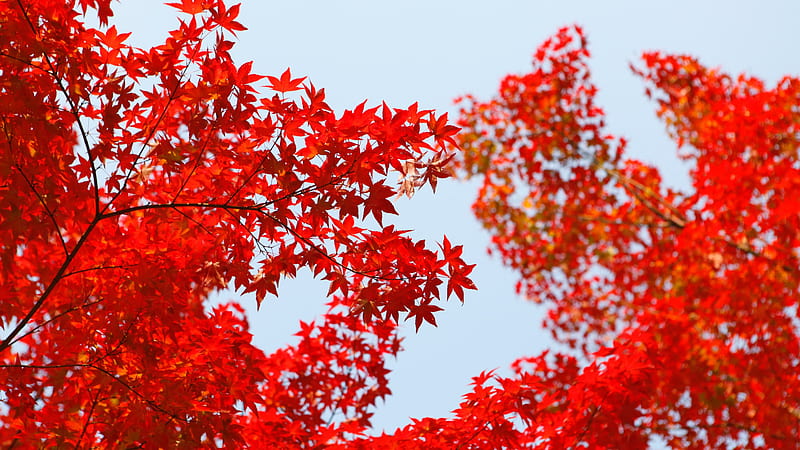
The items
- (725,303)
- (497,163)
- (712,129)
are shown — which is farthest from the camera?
(497,163)

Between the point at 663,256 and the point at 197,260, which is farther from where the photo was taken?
the point at 663,256

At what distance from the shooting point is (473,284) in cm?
321

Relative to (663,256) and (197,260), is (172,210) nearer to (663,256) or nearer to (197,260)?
(197,260)

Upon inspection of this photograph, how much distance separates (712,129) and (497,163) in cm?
392

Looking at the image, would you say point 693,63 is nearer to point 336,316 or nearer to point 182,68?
point 336,316

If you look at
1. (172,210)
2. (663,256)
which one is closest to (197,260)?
(172,210)

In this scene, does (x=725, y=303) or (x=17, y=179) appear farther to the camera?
(x=725, y=303)

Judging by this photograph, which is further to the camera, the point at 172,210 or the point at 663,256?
the point at 663,256

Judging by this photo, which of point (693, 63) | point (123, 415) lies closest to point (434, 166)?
point (123, 415)

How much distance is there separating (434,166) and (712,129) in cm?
974

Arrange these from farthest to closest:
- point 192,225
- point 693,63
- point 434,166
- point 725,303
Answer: point 693,63
point 725,303
point 192,225
point 434,166

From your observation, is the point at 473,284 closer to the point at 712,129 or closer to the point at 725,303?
the point at 725,303

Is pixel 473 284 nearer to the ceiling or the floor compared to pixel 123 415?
nearer to the ceiling

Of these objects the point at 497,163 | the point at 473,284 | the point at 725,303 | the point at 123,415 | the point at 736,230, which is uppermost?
the point at 497,163
